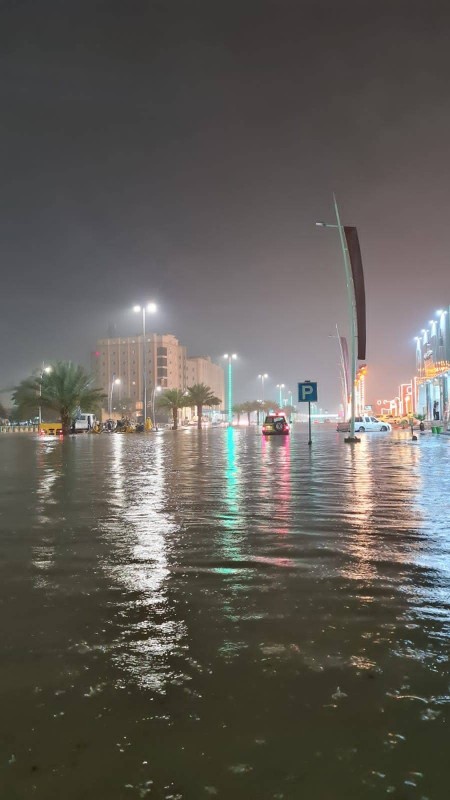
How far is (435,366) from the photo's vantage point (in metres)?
81.8

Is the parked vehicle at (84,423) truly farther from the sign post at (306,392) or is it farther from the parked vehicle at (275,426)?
the sign post at (306,392)

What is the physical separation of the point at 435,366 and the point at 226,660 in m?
84.0

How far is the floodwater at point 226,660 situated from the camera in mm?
2119

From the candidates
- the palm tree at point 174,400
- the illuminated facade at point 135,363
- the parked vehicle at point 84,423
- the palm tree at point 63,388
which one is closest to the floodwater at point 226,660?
the palm tree at point 63,388

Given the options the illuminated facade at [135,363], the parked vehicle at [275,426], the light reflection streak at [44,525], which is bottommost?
the light reflection streak at [44,525]

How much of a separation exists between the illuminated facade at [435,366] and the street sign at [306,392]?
38.8 metres

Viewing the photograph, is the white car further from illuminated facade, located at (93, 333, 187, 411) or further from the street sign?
illuminated facade, located at (93, 333, 187, 411)

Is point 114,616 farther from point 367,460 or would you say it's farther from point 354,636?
point 367,460

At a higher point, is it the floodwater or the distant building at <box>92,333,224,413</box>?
the distant building at <box>92,333,224,413</box>

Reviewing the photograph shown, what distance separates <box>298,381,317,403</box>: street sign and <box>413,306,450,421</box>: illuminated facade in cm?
3878

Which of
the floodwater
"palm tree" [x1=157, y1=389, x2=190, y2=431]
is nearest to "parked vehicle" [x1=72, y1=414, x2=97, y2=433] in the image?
"palm tree" [x1=157, y1=389, x2=190, y2=431]

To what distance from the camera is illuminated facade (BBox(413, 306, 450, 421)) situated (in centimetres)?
7400

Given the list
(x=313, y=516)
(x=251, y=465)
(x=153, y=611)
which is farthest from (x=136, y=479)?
(x=153, y=611)

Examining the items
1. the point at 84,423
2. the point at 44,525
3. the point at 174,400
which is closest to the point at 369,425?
the point at 174,400
